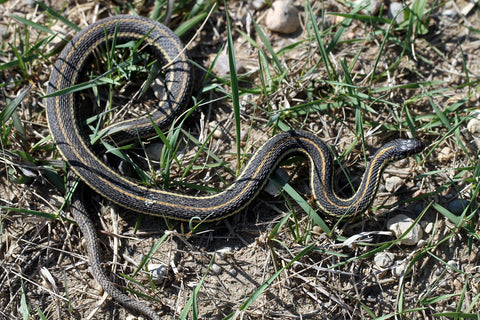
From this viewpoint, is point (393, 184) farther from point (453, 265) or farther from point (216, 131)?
point (216, 131)

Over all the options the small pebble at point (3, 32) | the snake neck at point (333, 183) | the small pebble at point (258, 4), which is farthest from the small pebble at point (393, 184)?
the small pebble at point (3, 32)

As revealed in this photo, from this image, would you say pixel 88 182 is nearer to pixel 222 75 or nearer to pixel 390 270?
pixel 222 75

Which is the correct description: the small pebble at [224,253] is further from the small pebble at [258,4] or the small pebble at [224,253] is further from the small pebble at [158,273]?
the small pebble at [258,4]

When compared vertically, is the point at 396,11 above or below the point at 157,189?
above

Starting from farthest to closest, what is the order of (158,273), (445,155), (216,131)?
(216,131), (445,155), (158,273)

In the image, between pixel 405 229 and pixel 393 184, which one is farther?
pixel 393 184

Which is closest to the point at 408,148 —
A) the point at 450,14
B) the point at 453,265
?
the point at 453,265
